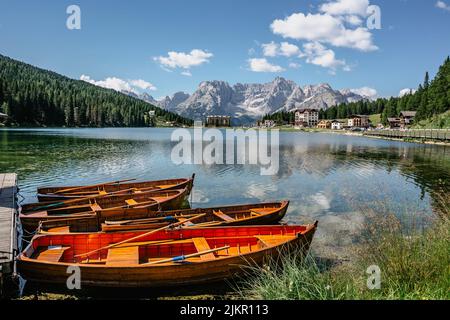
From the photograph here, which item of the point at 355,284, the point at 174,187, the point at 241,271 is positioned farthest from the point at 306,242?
the point at 174,187

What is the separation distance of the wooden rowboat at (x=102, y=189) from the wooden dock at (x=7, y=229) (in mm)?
2055

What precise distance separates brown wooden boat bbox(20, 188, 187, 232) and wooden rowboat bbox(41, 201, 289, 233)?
0.16 meters

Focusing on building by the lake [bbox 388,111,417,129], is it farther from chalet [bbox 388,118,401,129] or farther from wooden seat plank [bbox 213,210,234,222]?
wooden seat plank [bbox 213,210,234,222]

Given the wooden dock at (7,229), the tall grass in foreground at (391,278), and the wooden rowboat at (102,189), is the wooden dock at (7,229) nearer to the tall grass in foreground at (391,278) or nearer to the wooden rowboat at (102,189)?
the wooden rowboat at (102,189)

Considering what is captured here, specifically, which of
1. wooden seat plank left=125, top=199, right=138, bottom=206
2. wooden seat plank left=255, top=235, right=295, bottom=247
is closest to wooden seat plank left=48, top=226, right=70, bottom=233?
wooden seat plank left=125, top=199, right=138, bottom=206

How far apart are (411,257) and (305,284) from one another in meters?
3.16

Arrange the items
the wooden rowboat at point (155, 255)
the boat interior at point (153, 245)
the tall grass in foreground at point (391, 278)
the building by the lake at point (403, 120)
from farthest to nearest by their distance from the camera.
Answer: the building by the lake at point (403, 120)
the boat interior at point (153, 245)
the wooden rowboat at point (155, 255)
the tall grass in foreground at point (391, 278)

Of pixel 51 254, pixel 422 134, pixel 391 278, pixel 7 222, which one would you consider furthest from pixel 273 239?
pixel 422 134

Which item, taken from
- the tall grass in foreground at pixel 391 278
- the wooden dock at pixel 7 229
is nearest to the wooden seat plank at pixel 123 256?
the wooden dock at pixel 7 229

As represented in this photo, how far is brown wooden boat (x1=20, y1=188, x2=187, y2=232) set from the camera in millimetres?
18047

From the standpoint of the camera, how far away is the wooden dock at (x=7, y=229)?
38.8 ft

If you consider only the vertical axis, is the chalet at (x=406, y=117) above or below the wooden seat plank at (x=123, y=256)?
above

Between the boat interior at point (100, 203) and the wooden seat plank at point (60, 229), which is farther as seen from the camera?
the boat interior at point (100, 203)
